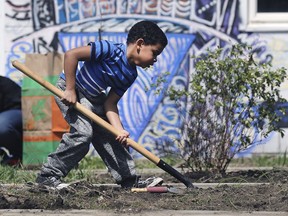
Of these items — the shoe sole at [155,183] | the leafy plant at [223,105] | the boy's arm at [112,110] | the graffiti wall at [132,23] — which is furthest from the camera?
the graffiti wall at [132,23]

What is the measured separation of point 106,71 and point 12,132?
9.67 ft

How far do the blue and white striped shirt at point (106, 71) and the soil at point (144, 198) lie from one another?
80 cm

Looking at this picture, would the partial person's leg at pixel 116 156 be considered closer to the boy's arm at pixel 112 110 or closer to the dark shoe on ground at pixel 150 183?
the dark shoe on ground at pixel 150 183

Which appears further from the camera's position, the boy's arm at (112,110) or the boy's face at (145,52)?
the boy's arm at (112,110)

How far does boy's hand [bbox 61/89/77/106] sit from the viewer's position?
19.1 ft

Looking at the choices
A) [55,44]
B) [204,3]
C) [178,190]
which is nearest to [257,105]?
[178,190]

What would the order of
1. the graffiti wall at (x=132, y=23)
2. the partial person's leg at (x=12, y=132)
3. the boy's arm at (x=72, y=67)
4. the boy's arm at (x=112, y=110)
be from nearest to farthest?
the boy's arm at (x=72, y=67) → the boy's arm at (x=112, y=110) → the partial person's leg at (x=12, y=132) → the graffiti wall at (x=132, y=23)

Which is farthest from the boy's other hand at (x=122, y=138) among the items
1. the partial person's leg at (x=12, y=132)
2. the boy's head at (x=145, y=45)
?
the partial person's leg at (x=12, y=132)

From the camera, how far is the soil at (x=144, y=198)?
5418 mm

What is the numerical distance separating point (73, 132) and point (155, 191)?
801 mm

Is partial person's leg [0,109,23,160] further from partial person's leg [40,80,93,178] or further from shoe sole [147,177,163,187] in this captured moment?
shoe sole [147,177,163,187]

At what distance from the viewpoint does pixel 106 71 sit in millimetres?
5914

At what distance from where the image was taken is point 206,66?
695 centimetres

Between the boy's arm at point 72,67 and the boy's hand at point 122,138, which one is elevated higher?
the boy's arm at point 72,67
